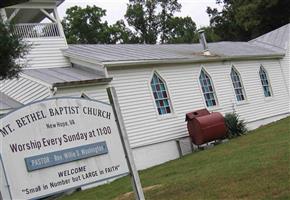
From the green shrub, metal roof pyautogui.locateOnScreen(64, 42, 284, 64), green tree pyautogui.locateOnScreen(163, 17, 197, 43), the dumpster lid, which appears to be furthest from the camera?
green tree pyautogui.locateOnScreen(163, 17, 197, 43)

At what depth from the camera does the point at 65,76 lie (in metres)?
19.6

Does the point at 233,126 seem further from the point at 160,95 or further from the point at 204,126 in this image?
the point at 160,95

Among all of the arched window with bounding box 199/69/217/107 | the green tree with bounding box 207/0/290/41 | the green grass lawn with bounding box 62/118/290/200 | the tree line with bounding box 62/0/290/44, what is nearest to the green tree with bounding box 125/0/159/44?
the tree line with bounding box 62/0/290/44

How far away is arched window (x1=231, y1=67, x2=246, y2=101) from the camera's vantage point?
89.7ft

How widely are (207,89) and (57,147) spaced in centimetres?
1850

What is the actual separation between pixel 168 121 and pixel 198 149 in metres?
1.60

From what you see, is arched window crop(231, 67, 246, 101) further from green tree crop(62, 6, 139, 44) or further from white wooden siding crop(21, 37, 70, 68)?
green tree crop(62, 6, 139, 44)

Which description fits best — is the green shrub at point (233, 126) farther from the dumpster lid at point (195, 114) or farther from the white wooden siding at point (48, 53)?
the white wooden siding at point (48, 53)

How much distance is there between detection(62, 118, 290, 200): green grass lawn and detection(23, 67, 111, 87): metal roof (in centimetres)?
384

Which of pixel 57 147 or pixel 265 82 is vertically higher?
pixel 265 82

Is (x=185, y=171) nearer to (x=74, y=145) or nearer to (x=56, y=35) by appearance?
(x=74, y=145)

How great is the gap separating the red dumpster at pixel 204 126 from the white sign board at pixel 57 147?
13792 mm

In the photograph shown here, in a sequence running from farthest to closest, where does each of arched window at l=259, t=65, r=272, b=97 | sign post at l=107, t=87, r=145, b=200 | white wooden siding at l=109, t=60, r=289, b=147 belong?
arched window at l=259, t=65, r=272, b=97, white wooden siding at l=109, t=60, r=289, b=147, sign post at l=107, t=87, r=145, b=200

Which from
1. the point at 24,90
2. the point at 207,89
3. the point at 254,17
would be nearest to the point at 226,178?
the point at 24,90
